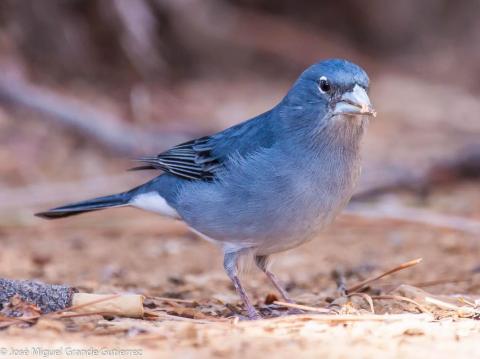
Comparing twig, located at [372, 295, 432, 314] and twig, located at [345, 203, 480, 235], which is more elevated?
twig, located at [345, 203, 480, 235]

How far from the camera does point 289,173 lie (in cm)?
477

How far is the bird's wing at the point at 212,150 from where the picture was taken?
5145 millimetres

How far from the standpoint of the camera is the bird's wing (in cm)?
A: 514

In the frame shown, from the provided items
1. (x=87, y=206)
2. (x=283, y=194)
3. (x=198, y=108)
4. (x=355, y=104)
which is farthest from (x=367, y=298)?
(x=198, y=108)

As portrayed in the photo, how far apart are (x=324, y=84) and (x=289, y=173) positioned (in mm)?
536

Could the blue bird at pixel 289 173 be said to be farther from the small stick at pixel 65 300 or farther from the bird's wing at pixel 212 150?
the small stick at pixel 65 300

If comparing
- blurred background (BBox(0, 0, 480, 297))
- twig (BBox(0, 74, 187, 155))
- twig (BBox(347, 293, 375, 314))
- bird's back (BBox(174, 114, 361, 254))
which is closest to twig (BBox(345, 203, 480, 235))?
blurred background (BBox(0, 0, 480, 297))

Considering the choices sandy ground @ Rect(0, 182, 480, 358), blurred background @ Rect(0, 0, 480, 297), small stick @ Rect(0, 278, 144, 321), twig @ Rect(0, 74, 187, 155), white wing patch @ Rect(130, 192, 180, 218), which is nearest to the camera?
sandy ground @ Rect(0, 182, 480, 358)

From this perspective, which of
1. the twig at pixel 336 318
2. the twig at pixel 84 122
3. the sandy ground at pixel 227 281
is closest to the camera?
the sandy ground at pixel 227 281

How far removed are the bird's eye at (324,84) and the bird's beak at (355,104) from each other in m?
0.11

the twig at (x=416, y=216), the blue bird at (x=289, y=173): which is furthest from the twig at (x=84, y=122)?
the blue bird at (x=289, y=173)

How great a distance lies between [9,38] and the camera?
31.8 feet

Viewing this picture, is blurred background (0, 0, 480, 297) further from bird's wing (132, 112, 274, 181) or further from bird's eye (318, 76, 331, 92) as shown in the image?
bird's eye (318, 76, 331, 92)

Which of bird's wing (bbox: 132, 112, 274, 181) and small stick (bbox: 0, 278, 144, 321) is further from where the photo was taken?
bird's wing (bbox: 132, 112, 274, 181)
